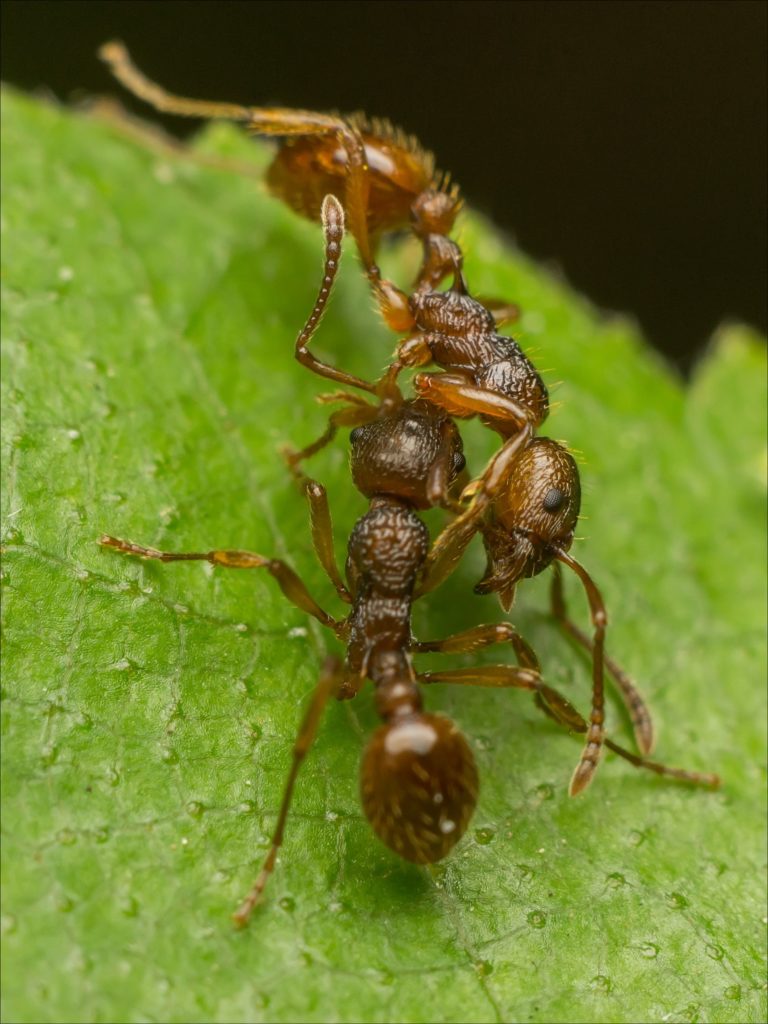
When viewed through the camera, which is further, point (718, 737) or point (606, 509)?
point (606, 509)

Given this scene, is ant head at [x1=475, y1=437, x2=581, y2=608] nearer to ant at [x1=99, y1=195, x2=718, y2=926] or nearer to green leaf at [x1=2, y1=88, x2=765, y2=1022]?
ant at [x1=99, y1=195, x2=718, y2=926]

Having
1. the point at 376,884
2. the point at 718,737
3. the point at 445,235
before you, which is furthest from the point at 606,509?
the point at 376,884

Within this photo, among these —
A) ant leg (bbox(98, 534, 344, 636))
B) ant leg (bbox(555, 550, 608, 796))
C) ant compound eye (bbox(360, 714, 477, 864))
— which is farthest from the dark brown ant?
ant compound eye (bbox(360, 714, 477, 864))

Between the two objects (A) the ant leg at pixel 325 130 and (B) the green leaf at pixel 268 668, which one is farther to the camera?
(A) the ant leg at pixel 325 130

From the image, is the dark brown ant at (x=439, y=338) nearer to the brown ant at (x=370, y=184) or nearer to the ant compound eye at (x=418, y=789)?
the brown ant at (x=370, y=184)

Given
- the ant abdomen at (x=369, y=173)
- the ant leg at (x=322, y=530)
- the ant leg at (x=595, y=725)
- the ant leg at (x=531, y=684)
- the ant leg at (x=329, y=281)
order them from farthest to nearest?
the ant abdomen at (x=369, y=173), the ant leg at (x=329, y=281), the ant leg at (x=322, y=530), the ant leg at (x=595, y=725), the ant leg at (x=531, y=684)

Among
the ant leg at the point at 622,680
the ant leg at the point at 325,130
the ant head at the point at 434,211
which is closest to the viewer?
the ant leg at the point at 622,680

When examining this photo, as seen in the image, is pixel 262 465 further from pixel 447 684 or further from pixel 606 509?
pixel 606 509

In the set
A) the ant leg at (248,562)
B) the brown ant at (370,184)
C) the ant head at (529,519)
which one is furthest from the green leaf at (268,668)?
the ant head at (529,519)
